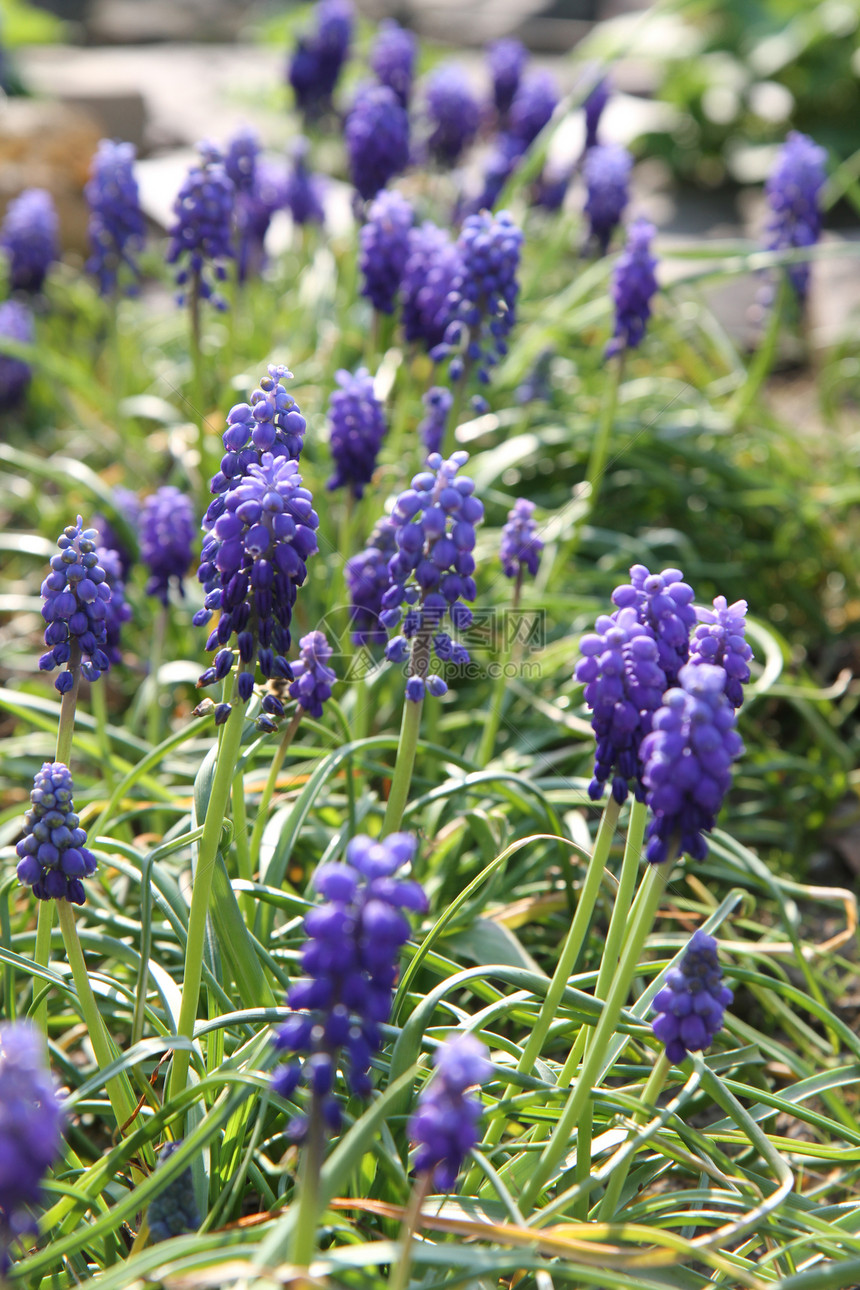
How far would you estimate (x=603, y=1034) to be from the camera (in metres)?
2.56

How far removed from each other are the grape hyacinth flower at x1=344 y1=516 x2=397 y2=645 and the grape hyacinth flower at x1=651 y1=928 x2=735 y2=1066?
179 centimetres

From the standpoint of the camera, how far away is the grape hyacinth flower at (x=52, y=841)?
2.67m

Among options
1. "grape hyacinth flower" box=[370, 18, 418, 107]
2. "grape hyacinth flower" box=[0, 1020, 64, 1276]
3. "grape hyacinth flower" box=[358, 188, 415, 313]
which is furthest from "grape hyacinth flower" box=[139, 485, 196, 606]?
"grape hyacinth flower" box=[370, 18, 418, 107]

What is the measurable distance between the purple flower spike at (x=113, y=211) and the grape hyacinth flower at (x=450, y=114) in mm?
2193

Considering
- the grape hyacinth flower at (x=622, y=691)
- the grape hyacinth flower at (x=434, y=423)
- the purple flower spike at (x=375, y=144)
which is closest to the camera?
the grape hyacinth flower at (x=622, y=691)

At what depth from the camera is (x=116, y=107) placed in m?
13.8

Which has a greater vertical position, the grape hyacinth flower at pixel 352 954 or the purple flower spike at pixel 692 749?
the purple flower spike at pixel 692 749

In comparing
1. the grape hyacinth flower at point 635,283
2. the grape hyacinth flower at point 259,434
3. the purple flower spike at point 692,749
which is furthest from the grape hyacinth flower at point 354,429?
the purple flower spike at point 692,749

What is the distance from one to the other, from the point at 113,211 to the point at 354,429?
8.32 ft

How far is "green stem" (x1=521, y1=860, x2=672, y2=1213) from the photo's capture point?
2492 mm

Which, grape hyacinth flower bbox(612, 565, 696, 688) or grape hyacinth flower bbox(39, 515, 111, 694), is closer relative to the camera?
grape hyacinth flower bbox(612, 565, 696, 688)

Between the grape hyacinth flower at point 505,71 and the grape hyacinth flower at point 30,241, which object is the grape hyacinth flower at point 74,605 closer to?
the grape hyacinth flower at point 30,241

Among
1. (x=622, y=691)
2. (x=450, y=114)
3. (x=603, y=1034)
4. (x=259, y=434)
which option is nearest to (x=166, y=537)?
(x=259, y=434)

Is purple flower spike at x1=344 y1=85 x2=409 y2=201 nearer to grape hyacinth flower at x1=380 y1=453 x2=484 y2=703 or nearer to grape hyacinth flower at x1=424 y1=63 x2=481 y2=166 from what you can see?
grape hyacinth flower at x1=424 y1=63 x2=481 y2=166
